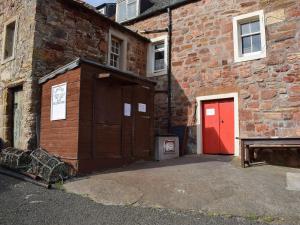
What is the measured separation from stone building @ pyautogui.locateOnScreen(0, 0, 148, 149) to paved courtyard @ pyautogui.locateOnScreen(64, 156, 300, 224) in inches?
134

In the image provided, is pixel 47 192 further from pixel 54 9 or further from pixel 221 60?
pixel 221 60

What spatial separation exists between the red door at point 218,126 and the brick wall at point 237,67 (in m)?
0.43

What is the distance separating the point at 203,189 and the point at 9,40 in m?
8.70

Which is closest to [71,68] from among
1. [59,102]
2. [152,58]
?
[59,102]

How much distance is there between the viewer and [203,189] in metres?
6.04

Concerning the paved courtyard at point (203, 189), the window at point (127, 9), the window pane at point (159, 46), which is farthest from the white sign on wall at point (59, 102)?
the window at point (127, 9)

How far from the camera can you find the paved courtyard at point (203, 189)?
507 cm

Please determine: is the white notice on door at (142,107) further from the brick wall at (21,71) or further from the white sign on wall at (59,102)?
the brick wall at (21,71)

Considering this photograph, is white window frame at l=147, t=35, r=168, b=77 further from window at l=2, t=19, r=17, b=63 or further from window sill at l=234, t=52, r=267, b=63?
window at l=2, t=19, r=17, b=63

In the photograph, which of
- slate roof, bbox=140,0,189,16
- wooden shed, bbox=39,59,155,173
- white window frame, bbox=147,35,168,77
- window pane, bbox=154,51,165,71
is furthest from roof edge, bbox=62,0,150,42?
wooden shed, bbox=39,59,155,173

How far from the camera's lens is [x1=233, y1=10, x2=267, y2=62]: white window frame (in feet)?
32.8

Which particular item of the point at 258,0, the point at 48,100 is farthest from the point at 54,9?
the point at 258,0

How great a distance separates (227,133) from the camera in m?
10.7

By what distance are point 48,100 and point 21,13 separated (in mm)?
3342
